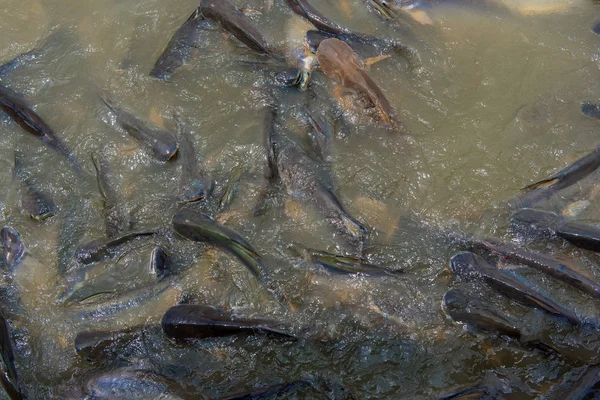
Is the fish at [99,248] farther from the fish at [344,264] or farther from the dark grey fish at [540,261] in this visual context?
the dark grey fish at [540,261]

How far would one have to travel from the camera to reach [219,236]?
129 inches

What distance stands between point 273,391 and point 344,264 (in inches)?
35.8

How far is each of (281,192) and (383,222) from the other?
0.78m

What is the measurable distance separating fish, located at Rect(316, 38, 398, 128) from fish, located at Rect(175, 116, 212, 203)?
4.42 feet

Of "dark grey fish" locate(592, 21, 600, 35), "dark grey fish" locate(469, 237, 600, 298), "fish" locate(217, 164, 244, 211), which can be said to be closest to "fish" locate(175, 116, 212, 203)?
"fish" locate(217, 164, 244, 211)

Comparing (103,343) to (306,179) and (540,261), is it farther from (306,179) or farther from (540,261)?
(540,261)

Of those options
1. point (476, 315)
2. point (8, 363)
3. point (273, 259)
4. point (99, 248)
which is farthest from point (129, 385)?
point (476, 315)

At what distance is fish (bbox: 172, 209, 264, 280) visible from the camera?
3.28 metres

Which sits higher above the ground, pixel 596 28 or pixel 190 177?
pixel 596 28

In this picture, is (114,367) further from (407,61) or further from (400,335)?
(407,61)

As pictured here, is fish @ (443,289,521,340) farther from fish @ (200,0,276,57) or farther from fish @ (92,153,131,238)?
fish @ (200,0,276,57)

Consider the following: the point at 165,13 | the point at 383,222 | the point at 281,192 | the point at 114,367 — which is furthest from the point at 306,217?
the point at 165,13

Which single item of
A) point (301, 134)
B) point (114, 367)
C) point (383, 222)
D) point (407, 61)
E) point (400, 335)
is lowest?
point (114, 367)

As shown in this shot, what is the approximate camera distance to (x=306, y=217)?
352cm
